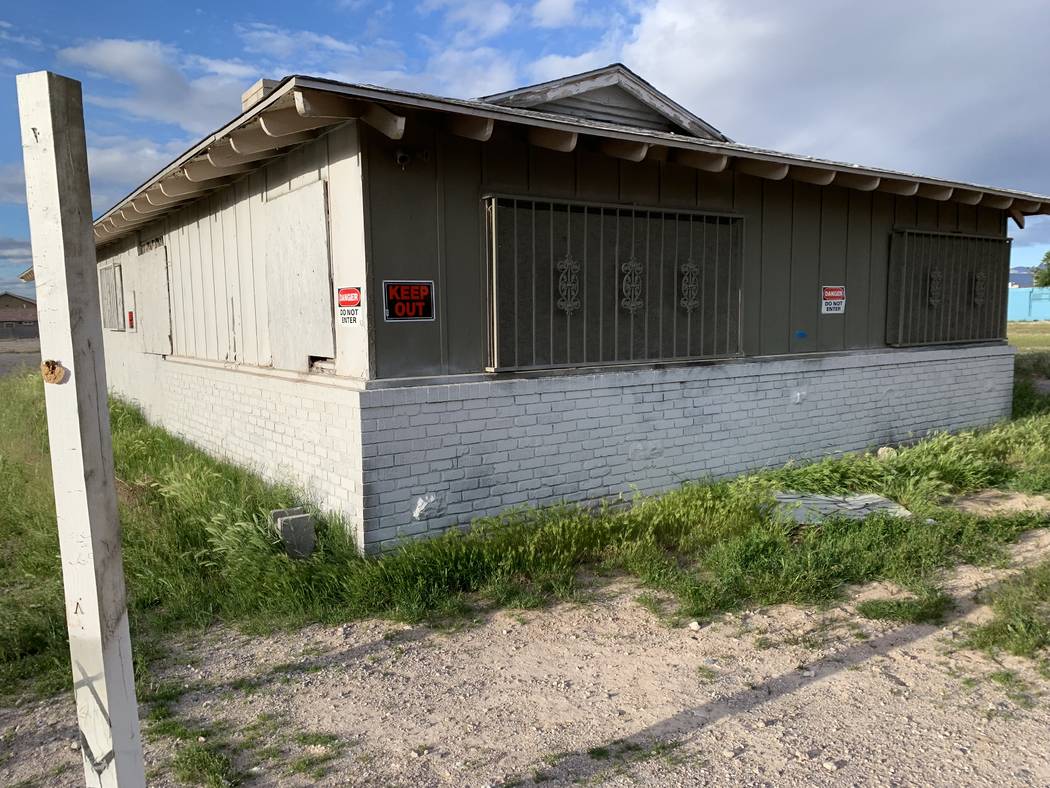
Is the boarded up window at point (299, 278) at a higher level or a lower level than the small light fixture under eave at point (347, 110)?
lower

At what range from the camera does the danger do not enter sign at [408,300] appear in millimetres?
4992

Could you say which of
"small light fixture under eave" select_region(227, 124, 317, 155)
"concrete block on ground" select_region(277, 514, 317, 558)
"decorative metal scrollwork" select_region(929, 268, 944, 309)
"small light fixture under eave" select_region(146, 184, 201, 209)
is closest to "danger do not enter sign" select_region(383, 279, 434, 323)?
"small light fixture under eave" select_region(227, 124, 317, 155)

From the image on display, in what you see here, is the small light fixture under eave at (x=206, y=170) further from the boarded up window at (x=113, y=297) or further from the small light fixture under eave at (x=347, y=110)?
the boarded up window at (x=113, y=297)

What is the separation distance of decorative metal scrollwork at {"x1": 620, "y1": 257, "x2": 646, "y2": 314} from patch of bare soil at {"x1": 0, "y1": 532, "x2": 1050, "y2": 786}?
2.65 metres

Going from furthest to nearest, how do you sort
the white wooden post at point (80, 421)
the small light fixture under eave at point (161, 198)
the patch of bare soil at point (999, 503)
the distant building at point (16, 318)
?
the distant building at point (16, 318)
the small light fixture under eave at point (161, 198)
the patch of bare soil at point (999, 503)
the white wooden post at point (80, 421)

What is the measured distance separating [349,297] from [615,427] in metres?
2.39

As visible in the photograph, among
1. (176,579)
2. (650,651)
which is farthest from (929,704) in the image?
(176,579)

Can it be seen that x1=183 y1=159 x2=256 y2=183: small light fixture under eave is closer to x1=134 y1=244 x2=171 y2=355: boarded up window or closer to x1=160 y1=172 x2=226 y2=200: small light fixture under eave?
x1=160 y1=172 x2=226 y2=200: small light fixture under eave

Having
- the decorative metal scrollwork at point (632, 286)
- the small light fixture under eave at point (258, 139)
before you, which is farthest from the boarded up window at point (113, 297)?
the decorative metal scrollwork at point (632, 286)

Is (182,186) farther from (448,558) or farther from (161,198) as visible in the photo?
(448,558)

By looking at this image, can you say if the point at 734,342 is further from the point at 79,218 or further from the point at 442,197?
the point at 79,218

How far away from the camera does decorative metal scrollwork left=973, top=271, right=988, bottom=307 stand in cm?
925

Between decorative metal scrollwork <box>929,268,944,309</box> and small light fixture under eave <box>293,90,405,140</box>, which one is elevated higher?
small light fixture under eave <box>293,90,405,140</box>

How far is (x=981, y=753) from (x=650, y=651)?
4.93 feet
